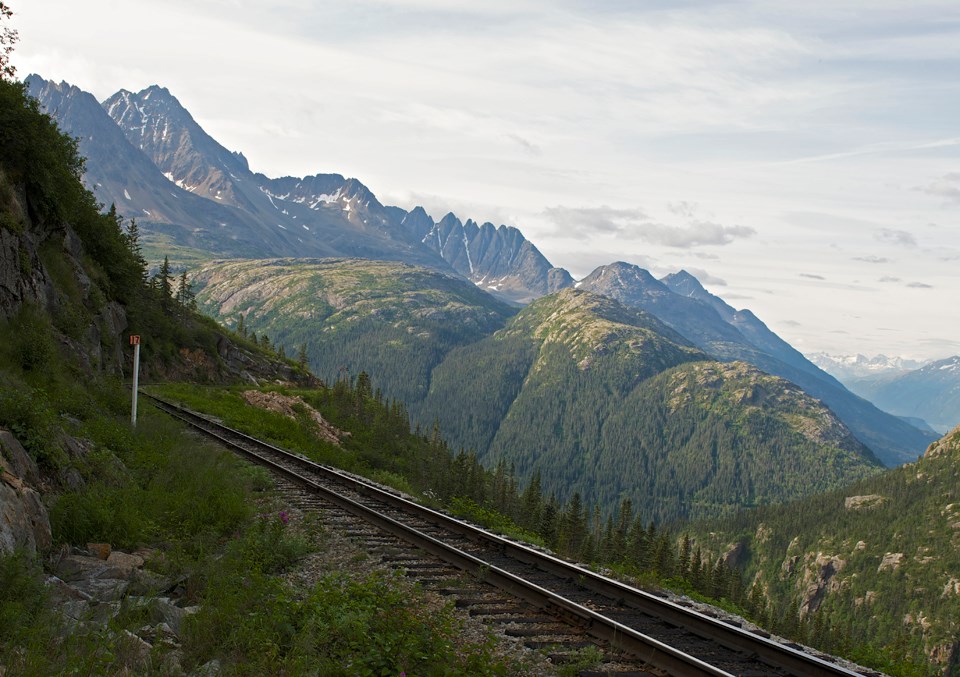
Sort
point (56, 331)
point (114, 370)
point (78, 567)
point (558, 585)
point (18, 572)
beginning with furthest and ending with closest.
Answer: point (114, 370) < point (56, 331) < point (558, 585) < point (78, 567) < point (18, 572)

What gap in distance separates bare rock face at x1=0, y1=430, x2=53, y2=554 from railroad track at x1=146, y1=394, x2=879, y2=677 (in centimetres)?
718

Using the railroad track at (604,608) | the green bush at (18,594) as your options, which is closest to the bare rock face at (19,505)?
the green bush at (18,594)

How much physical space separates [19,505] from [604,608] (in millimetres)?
10497

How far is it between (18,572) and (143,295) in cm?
6542

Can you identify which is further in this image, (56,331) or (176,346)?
(176,346)

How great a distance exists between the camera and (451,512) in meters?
23.5

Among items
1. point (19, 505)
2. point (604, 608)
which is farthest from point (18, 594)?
point (604, 608)

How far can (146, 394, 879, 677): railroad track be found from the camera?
34.1 feet

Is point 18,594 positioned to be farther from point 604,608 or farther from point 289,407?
point 289,407

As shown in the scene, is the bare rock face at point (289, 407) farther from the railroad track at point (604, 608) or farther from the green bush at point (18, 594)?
the green bush at point (18, 594)

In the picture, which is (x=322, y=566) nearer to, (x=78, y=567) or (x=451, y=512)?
(x=78, y=567)

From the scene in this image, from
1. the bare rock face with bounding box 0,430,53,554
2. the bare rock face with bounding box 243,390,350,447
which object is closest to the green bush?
the bare rock face with bounding box 0,430,53,554

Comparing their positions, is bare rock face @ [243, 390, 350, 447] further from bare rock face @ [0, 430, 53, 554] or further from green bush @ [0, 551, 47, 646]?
green bush @ [0, 551, 47, 646]

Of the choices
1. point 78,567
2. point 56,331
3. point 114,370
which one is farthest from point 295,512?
point 114,370
